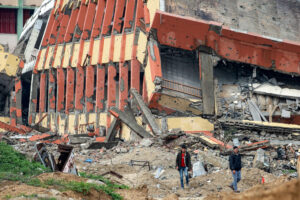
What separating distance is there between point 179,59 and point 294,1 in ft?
20.9

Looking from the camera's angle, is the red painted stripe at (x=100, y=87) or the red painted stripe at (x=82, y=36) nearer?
the red painted stripe at (x=100, y=87)

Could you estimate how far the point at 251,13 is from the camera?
22.0m

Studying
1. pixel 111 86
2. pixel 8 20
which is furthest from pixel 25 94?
pixel 8 20

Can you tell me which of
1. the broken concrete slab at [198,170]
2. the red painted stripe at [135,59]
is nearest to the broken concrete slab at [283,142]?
the broken concrete slab at [198,170]

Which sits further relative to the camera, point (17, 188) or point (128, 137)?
point (128, 137)

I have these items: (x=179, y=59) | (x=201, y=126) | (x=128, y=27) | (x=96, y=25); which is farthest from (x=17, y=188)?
(x=96, y=25)

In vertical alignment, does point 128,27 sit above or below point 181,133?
above

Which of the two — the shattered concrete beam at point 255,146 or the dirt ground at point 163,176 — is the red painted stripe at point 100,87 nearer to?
the dirt ground at point 163,176

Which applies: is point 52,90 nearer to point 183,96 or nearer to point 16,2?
point 183,96

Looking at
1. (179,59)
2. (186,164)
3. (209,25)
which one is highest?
(209,25)

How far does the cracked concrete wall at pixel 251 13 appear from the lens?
21000mm

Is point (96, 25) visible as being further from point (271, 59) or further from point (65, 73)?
point (271, 59)

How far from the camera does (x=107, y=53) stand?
2627 centimetres

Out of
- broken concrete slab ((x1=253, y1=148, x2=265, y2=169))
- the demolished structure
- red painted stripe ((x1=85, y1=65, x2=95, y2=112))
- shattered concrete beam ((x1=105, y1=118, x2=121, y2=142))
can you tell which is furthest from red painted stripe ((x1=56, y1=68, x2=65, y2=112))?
broken concrete slab ((x1=253, y1=148, x2=265, y2=169))
